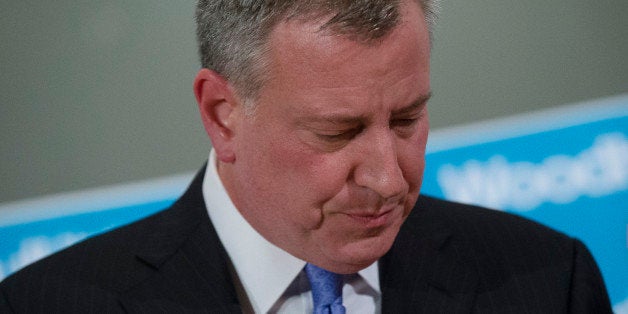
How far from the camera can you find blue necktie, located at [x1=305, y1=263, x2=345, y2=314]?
149cm

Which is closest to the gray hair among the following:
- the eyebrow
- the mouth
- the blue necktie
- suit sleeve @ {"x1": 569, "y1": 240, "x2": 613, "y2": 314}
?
the eyebrow

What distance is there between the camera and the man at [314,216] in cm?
124

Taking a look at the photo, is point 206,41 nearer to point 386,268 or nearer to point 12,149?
point 386,268

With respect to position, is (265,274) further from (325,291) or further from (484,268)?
(484,268)

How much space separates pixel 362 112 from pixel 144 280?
1.64ft

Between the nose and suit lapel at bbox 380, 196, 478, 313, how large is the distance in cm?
34

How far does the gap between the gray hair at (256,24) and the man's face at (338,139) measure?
1 centimetres

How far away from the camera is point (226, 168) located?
4.99 feet

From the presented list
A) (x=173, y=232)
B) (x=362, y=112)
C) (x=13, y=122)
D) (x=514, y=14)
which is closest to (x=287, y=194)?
(x=362, y=112)

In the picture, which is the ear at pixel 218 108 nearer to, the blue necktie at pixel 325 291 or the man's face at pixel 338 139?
the man's face at pixel 338 139

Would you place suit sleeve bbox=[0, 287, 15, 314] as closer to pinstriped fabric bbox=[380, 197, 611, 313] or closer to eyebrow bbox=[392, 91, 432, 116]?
pinstriped fabric bbox=[380, 197, 611, 313]

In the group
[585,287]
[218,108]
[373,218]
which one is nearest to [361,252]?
[373,218]

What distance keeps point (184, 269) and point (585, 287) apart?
0.71 meters

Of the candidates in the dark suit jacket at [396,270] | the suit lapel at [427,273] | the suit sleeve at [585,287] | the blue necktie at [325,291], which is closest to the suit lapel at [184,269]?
the dark suit jacket at [396,270]
